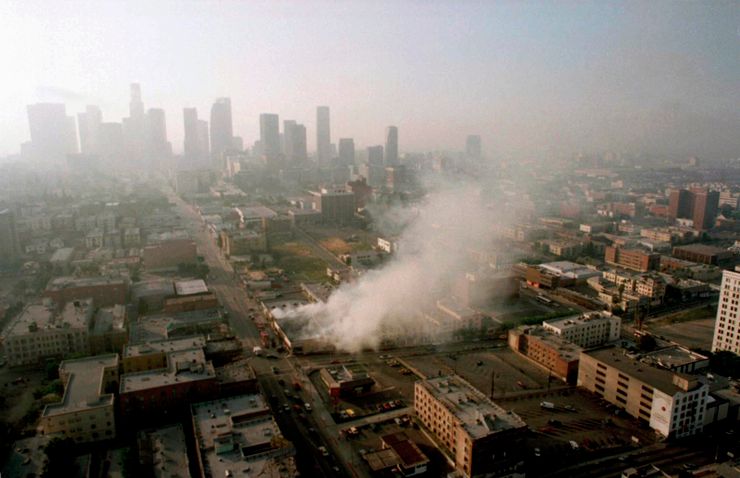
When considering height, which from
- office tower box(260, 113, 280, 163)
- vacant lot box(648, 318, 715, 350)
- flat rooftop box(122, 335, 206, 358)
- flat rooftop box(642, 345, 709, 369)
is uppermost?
office tower box(260, 113, 280, 163)

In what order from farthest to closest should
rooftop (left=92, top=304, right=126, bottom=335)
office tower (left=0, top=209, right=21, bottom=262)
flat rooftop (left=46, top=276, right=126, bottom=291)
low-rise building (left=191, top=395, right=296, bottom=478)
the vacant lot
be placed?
office tower (left=0, top=209, right=21, bottom=262)
flat rooftop (left=46, top=276, right=126, bottom=291)
the vacant lot
rooftop (left=92, top=304, right=126, bottom=335)
low-rise building (left=191, top=395, right=296, bottom=478)

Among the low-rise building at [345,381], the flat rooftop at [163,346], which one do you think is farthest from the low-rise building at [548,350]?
the flat rooftop at [163,346]

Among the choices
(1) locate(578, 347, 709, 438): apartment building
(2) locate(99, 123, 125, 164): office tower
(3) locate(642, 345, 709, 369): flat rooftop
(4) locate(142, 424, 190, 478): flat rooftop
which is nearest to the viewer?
(4) locate(142, 424, 190, 478): flat rooftop

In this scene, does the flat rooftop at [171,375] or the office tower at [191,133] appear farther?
the office tower at [191,133]

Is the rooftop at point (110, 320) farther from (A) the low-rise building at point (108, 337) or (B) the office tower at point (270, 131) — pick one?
(B) the office tower at point (270, 131)

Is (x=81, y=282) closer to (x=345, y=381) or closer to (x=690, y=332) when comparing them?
(x=345, y=381)

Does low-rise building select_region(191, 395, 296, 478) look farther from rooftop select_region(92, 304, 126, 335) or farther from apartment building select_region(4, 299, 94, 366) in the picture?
apartment building select_region(4, 299, 94, 366)

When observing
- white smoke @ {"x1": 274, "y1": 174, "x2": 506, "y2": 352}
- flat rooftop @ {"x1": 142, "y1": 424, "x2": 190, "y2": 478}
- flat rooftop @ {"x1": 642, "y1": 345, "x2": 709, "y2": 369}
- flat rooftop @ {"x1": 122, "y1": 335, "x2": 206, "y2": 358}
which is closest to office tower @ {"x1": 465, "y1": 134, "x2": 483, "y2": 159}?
white smoke @ {"x1": 274, "y1": 174, "x2": 506, "y2": 352}

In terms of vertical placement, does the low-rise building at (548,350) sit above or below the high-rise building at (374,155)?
below
